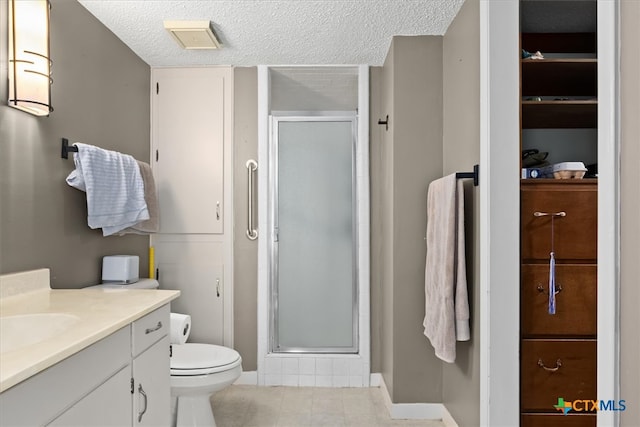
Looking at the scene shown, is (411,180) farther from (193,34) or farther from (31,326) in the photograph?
(31,326)

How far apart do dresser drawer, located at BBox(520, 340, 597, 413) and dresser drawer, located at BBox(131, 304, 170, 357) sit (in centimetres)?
147

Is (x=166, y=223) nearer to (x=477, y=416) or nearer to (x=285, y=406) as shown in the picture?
(x=285, y=406)

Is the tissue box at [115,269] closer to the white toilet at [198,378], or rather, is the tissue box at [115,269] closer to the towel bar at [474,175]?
the white toilet at [198,378]

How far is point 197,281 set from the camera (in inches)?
126

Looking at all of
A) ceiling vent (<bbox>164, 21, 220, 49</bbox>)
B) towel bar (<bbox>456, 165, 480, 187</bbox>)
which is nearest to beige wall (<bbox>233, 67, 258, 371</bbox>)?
ceiling vent (<bbox>164, 21, 220, 49</bbox>)

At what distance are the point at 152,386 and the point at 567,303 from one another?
1.66 metres

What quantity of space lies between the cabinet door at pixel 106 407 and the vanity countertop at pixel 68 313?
0.16 metres

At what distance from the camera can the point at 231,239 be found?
3.21m

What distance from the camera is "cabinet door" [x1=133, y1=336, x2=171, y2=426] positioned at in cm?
150

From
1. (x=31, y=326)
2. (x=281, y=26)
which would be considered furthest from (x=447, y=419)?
(x=281, y=26)

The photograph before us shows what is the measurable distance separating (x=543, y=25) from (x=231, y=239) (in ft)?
7.62

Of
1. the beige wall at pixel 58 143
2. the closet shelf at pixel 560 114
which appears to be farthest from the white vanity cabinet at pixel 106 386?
the closet shelf at pixel 560 114

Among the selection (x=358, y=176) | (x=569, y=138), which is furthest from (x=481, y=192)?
(x=358, y=176)

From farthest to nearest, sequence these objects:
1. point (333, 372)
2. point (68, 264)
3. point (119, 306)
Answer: point (333, 372) < point (68, 264) < point (119, 306)
